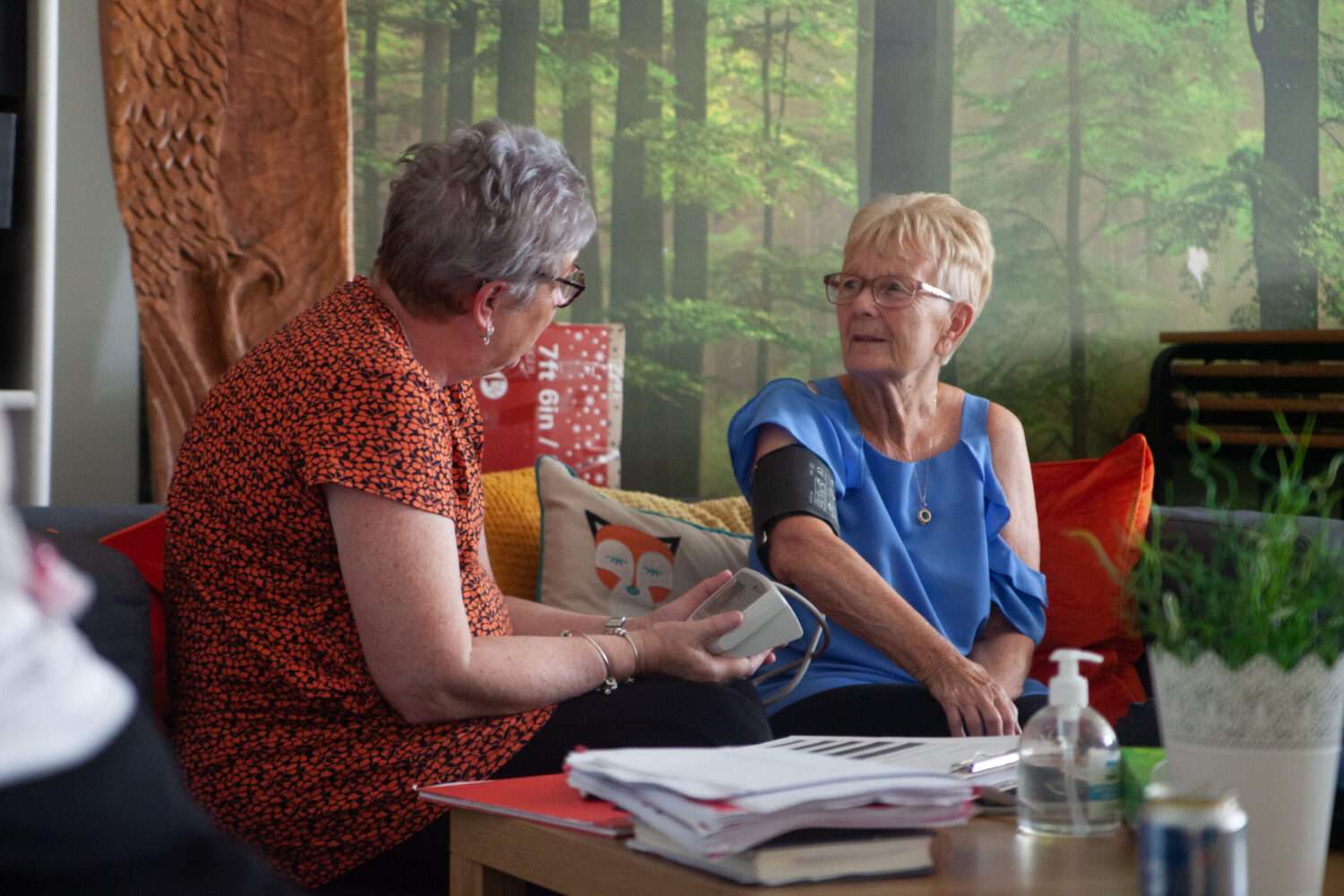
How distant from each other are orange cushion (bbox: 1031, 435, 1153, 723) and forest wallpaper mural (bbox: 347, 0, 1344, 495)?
92 cm

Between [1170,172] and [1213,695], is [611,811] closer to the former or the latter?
[1213,695]

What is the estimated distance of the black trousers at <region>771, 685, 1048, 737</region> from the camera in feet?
5.31

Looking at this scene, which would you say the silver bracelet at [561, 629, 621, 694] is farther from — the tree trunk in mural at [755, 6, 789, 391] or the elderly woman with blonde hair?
the tree trunk in mural at [755, 6, 789, 391]

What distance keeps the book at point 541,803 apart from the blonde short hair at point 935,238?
110 cm

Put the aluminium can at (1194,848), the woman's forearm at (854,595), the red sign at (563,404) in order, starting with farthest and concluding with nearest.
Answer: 1. the red sign at (563,404)
2. the woman's forearm at (854,595)
3. the aluminium can at (1194,848)

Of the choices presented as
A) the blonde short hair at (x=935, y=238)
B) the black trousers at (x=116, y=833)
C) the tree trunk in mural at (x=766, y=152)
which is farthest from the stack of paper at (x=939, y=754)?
the tree trunk in mural at (x=766, y=152)

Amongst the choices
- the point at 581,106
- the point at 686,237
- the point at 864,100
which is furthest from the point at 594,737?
the point at 864,100

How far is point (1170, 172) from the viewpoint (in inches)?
118

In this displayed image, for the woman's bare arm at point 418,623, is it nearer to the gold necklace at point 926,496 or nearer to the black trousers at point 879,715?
the black trousers at point 879,715

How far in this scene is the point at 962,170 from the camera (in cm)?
296

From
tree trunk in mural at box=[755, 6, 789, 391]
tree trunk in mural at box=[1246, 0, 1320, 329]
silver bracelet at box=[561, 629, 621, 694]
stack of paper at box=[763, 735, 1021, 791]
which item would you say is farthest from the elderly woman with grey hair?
tree trunk in mural at box=[1246, 0, 1320, 329]

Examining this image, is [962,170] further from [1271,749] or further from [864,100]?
[1271,749]

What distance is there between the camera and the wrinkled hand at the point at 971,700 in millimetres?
1578

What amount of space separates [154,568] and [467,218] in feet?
2.20
